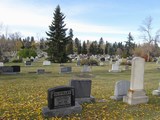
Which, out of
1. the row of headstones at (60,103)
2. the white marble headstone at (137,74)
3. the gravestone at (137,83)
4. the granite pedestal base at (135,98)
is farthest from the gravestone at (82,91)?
the white marble headstone at (137,74)

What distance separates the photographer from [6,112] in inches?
303

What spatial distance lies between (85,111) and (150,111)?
250 cm

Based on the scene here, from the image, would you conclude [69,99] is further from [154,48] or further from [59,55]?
[154,48]

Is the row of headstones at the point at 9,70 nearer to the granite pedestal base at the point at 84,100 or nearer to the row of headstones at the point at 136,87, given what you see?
the granite pedestal base at the point at 84,100

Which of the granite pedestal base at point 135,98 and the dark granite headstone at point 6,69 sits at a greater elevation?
the dark granite headstone at point 6,69

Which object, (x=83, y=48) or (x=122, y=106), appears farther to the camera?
(x=83, y=48)

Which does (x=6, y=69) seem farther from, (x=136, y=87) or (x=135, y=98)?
(x=135, y=98)

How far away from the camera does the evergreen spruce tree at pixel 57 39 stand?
45.1 meters

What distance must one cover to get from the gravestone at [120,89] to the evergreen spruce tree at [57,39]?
34266mm

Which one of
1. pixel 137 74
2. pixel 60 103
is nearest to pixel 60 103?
pixel 60 103

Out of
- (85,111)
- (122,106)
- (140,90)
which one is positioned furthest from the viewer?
(140,90)

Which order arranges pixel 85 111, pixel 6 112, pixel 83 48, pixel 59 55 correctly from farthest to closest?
pixel 83 48, pixel 59 55, pixel 85 111, pixel 6 112

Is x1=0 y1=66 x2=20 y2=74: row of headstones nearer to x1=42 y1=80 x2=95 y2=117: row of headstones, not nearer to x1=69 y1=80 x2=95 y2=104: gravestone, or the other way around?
x1=69 y1=80 x2=95 y2=104: gravestone

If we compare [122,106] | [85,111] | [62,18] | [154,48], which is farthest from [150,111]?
[154,48]
